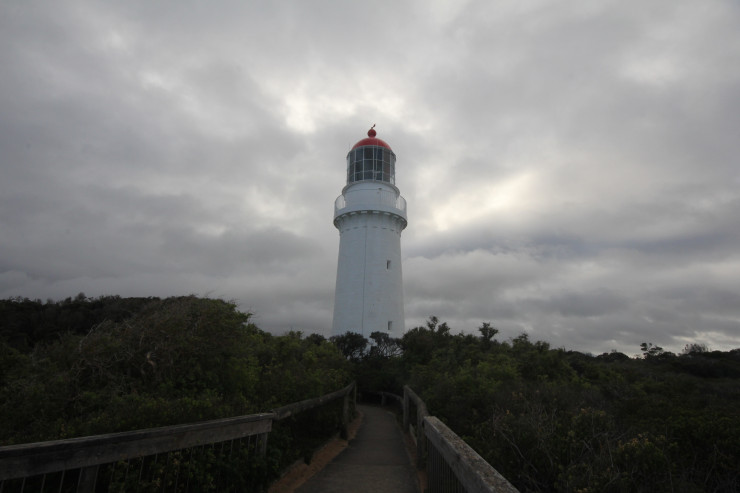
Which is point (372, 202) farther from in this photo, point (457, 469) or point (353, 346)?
point (457, 469)

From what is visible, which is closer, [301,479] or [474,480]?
[474,480]

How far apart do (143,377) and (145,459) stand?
2767mm

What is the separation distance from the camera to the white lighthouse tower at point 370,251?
1051 inches

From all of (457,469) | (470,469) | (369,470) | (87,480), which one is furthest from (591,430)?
(87,480)

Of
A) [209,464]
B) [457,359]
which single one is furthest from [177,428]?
[457,359]

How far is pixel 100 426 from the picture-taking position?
4312 mm

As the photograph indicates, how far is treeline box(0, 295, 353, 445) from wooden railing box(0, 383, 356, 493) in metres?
0.47

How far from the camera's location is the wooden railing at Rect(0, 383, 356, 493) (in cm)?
293

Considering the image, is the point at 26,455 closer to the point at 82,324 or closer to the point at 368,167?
the point at 82,324

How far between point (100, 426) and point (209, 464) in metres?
1.16

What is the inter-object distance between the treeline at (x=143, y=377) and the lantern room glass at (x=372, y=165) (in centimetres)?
2084

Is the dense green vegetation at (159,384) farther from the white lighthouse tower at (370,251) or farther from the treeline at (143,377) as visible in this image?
the white lighthouse tower at (370,251)

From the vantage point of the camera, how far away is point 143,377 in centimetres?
651

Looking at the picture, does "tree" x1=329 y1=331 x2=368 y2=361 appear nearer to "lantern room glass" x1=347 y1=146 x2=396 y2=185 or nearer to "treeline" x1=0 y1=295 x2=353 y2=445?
"lantern room glass" x1=347 y1=146 x2=396 y2=185
